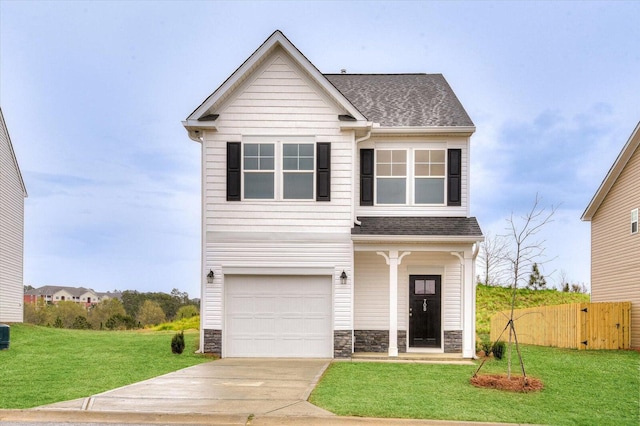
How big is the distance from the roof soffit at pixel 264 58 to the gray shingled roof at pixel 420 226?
2.91 meters

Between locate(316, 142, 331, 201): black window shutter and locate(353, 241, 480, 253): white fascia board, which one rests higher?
locate(316, 142, 331, 201): black window shutter

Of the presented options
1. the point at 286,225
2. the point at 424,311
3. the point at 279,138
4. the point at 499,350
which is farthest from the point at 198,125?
the point at 499,350

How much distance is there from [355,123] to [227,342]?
264 inches

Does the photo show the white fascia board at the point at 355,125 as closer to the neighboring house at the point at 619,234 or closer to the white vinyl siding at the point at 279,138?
the white vinyl siding at the point at 279,138

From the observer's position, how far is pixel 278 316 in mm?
17516

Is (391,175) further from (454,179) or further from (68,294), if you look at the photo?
(68,294)

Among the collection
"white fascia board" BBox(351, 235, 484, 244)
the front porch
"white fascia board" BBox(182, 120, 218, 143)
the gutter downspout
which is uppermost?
"white fascia board" BBox(182, 120, 218, 143)

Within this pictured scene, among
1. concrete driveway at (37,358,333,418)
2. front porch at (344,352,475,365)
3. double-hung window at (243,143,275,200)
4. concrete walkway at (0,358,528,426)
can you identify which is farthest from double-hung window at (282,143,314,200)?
concrete walkway at (0,358,528,426)

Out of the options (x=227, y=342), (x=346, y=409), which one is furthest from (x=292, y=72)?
(x=346, y=409)

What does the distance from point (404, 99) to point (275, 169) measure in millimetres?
5509

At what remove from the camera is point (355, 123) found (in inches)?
674

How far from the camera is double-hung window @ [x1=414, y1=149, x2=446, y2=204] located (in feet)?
61.1

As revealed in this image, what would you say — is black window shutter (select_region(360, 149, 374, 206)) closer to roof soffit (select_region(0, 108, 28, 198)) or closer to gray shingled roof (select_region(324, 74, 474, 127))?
gray shingled roof (select_region(324, 74, 474, 127))

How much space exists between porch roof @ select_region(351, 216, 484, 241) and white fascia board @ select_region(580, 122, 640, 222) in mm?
7681
